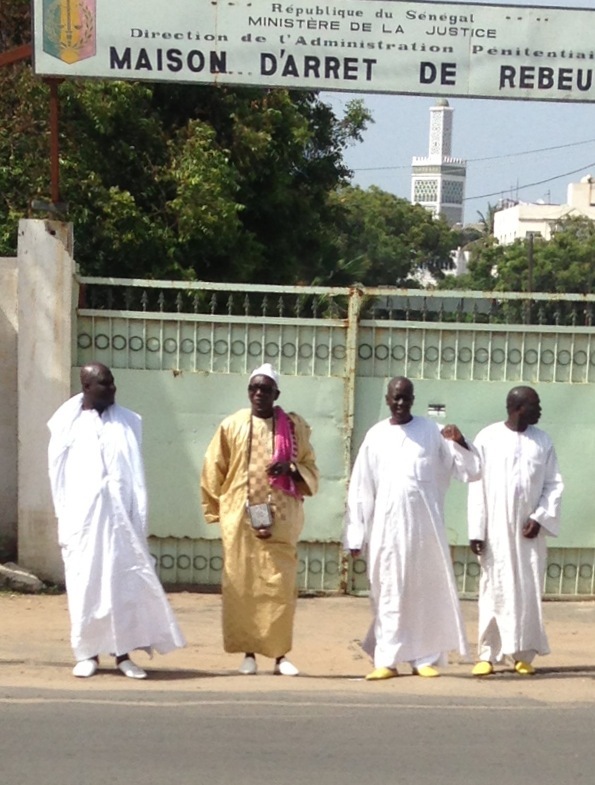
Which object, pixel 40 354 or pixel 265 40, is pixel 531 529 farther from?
pixel 265 40

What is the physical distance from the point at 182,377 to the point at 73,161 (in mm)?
4926

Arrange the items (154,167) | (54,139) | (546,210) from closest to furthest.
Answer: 1. (54,139)
2. (154,167)
3. (546,210)

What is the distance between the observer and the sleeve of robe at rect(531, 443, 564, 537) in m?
7.25

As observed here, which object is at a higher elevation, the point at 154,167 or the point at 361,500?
the point at 154,167

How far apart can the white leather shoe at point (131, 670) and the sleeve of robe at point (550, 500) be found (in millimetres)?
2185

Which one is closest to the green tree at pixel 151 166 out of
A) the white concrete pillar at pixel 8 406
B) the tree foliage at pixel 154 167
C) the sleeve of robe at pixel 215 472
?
the tree foliage at pixel 154 167

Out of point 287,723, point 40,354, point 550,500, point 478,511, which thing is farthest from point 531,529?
point 40,354

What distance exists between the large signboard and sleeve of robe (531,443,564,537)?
3170mm

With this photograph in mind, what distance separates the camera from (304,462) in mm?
7164

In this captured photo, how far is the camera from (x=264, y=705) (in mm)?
6160

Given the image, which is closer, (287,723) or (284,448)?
(287,723)

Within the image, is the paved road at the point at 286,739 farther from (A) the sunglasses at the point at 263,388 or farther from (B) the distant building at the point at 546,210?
(B) the distant building at the point at 546,210

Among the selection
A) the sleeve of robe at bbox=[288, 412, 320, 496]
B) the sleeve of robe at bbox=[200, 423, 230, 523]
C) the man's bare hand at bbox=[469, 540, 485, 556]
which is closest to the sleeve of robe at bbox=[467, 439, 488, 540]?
the man's bare hand at bbox=[469, 540, 485, 556]

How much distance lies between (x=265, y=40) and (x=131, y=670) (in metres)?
4.51
